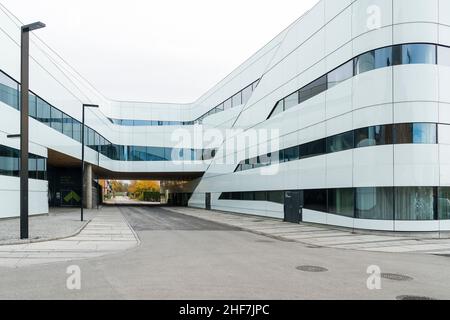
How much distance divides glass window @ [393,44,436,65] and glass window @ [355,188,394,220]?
5.85 metres

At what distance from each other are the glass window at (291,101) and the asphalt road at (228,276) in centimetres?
1509

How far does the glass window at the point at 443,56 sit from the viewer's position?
1947cm

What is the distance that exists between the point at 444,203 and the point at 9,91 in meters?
23.4

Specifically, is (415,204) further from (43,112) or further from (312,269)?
(43,112)

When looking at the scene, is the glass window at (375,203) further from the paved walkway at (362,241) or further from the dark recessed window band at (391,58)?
the dark recessed window band at (391,58)

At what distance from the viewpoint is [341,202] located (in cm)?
2195

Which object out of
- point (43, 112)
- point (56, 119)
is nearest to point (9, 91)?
point (43, 112)

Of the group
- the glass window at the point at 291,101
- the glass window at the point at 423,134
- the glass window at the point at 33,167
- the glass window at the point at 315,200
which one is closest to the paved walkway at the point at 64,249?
the glass window at the point at 315,200

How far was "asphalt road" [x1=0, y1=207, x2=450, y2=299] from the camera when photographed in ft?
25.5

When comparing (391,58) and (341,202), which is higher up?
(391,58)

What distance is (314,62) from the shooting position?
25.8 meters

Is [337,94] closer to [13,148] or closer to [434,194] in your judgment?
[434,194]

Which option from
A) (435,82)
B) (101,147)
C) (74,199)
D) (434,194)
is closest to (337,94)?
(435,82)
